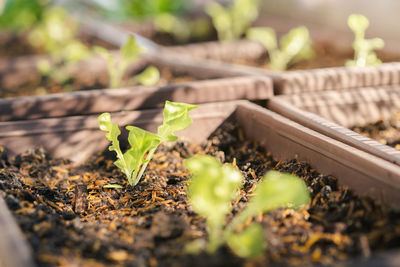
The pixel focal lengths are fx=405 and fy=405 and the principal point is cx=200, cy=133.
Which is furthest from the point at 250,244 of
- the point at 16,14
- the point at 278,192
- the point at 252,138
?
the point at 16,14

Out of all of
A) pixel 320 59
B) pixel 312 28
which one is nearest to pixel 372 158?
pixel 320 59

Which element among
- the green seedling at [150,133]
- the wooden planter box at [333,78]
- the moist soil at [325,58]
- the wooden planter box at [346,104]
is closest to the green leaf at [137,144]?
the green seedling at [150,133]

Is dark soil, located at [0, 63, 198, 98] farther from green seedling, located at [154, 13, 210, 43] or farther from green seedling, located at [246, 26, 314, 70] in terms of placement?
green seedling, located at [154, 13, 210, 43]

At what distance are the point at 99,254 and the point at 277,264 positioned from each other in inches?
13.9

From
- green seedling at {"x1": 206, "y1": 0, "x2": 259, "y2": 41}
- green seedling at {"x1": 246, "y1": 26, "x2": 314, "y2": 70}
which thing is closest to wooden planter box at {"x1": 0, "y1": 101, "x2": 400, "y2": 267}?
green seedling at {"x1": 246, "y1": 26, "x2": 314, "y2": 70}

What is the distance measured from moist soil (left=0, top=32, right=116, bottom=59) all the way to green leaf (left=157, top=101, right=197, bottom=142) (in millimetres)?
2127

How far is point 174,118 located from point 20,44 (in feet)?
9.28

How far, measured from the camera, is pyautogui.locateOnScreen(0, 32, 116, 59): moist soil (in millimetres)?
3227

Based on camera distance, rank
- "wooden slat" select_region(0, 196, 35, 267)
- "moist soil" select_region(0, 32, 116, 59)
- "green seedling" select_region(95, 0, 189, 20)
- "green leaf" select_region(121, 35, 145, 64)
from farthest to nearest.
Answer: "green seedling" select_region(95, 0, 189, 20), "moist soil" select_region(0, 32, 116, 59), "green leaf" select_region(121, 35, 145, 64), "wooden slat" select_region(0, 196, 35, 267)

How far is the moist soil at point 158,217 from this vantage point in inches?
30.2

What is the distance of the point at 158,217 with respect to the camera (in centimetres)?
90

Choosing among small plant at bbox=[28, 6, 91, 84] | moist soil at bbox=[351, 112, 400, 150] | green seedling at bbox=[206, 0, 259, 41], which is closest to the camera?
moist soil at bbox=[351, 112, 400, 150]

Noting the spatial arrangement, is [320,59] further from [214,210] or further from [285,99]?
[214,210]

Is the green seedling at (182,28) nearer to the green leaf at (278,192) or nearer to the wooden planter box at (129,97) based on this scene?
the wooden planter box at (129,97)
